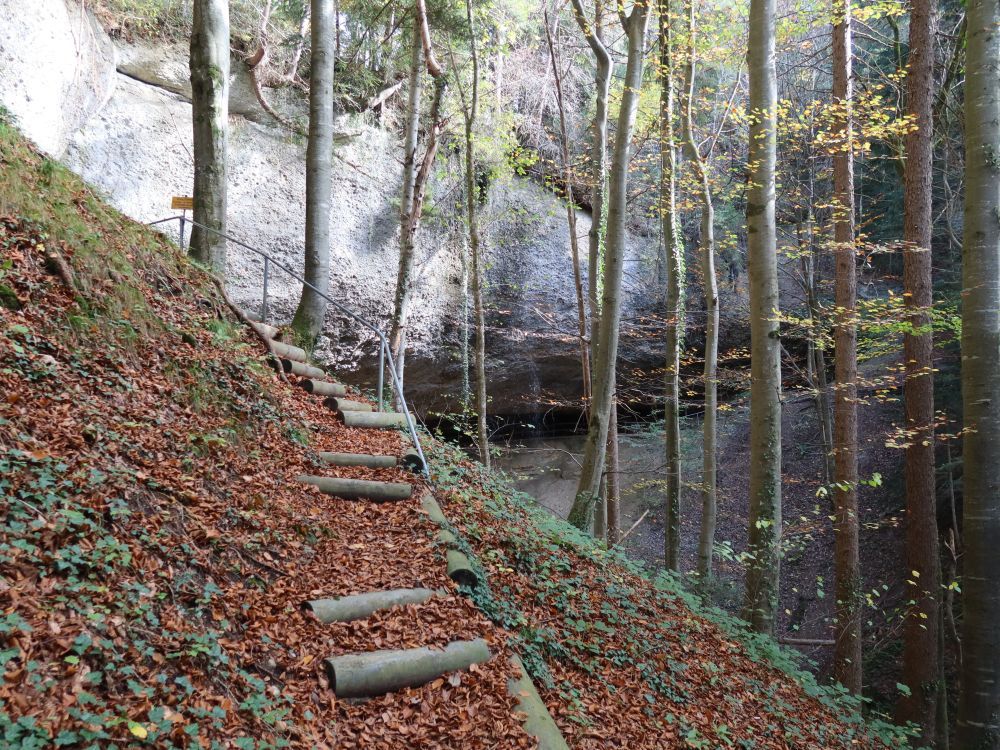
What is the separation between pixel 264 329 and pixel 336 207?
6539 millimetres

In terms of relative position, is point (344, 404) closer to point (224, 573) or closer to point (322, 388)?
point (322, 388)

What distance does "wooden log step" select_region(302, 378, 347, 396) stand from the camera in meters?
7.61

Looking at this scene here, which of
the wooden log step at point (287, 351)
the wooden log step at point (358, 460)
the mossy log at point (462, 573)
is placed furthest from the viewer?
the wooden log step at point (287, 351)

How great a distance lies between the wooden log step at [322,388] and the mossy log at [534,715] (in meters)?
4.60

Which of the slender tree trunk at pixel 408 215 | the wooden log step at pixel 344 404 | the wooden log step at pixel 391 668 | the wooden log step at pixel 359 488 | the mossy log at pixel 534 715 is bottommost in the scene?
the mossy log at pixel 534 715

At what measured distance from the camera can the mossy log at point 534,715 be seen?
11.5 feet

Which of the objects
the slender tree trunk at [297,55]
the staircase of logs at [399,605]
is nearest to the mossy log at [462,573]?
the staircase of logs at [399,605]

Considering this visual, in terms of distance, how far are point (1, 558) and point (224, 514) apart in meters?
1.43

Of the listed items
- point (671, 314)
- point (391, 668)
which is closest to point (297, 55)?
point (671, 314)

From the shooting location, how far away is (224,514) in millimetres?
4160

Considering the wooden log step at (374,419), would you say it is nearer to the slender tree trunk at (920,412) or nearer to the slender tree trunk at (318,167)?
the slender tree trunk at (318,167)

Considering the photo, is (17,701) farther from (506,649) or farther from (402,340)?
(402,340)

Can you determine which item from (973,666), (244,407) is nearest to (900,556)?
(973,666)

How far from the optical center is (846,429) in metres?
8.11
